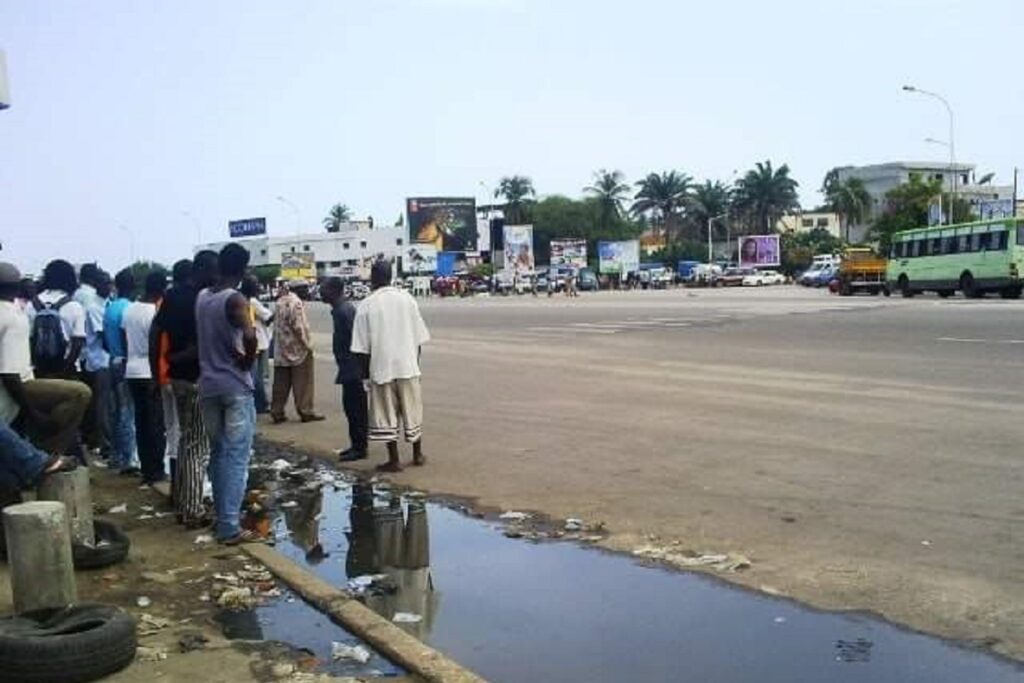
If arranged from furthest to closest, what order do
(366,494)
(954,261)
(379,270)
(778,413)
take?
1. (954,261)
2. (778,413)
3. (379,270)
4. (366,494)

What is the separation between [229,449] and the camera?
6.74 m

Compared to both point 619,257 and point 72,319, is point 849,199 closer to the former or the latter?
point 619,257

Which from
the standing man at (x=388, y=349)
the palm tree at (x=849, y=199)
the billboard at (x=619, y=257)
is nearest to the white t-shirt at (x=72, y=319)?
the standing man at (x=388, y=349)

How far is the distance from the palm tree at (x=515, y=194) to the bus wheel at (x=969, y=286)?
8719cm

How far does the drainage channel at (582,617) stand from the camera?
454 cm

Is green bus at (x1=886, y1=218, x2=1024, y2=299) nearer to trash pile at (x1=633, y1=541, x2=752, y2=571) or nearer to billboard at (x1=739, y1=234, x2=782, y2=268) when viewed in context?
trash pile at (x1=633, y1=541, x2=752, y2=571)

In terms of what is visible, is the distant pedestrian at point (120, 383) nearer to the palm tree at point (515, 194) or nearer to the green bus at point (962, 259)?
the green bus at point (962, 259)

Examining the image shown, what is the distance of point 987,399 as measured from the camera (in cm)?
1212

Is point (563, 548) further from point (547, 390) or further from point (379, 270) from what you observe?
point (547, 390)

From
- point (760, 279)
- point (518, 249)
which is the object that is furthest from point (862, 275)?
point (518, 249)

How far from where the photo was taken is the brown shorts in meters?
8.99

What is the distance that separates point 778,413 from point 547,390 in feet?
13.7

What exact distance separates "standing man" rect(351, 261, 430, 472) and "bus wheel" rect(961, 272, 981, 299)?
34988 mm

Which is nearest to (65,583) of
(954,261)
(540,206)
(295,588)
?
(295,588)
